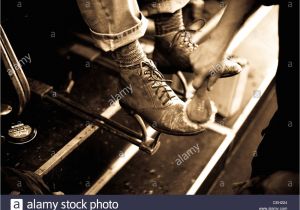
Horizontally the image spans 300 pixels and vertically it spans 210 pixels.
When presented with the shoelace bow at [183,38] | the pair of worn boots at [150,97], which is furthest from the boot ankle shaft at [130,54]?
the shoelace bow at [183,38]

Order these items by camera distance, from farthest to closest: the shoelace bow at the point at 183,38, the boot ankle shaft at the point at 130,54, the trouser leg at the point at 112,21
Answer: the shoelace bow at the point at 183,38
the boot ankle shaft at the point at 130,54
the trouser leg at the point at 112,21

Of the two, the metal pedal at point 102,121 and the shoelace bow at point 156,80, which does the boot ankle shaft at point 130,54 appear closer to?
the shoelace bow at point 156,80

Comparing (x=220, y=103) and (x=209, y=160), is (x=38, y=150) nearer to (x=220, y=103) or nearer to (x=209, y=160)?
(x=209, y=160)

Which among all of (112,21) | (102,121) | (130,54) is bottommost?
(102,121)

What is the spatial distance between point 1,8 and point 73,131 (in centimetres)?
69

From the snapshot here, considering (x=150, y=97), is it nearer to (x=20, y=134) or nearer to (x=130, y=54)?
(x=130, y=54)

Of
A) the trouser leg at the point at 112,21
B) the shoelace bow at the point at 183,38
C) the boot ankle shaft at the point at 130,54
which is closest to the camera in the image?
the trouser leg at the point at 112,21

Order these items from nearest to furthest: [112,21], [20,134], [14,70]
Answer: [112,21] → [14,70] → [20,134]

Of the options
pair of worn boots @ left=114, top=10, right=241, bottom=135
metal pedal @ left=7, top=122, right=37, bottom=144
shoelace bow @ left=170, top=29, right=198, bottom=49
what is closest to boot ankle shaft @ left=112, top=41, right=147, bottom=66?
pair of worn boots @ left=114, top=10, right=241, bottom=135

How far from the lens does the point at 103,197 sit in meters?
1.36

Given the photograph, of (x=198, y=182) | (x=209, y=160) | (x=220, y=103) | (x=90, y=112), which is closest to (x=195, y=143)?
(x=209, y=160)

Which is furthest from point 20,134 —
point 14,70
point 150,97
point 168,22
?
point 168,22

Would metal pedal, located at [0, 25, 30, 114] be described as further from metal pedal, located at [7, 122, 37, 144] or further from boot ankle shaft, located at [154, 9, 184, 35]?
boot ankle shaft, located at [154, 9, 184, 35]

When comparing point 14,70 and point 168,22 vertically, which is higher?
point 168,22
